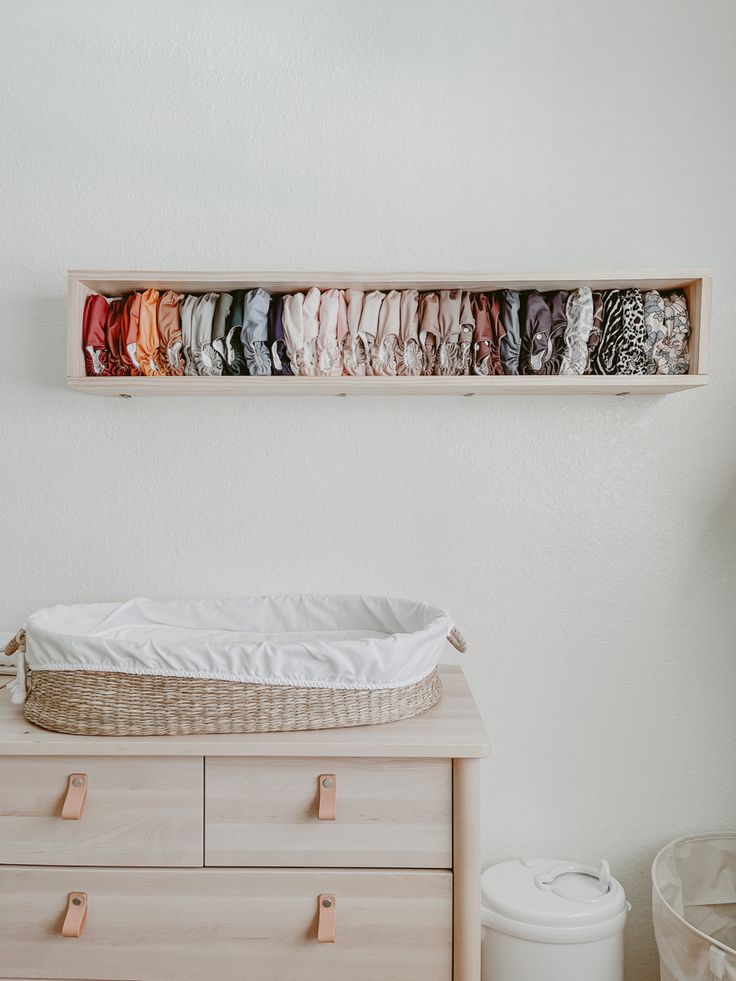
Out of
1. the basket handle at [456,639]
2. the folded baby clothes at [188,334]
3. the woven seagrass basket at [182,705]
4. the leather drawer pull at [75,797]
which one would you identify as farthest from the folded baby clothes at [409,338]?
the leather drawer pull at [75,797]

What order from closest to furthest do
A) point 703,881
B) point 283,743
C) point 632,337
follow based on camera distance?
point 283,743 < point 632,337 < point 703,881

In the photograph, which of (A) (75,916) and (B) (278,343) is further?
(B) (278,343)

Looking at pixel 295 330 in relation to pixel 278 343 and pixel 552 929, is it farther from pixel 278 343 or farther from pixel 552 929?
pixel 552 929

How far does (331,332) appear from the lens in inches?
74.4

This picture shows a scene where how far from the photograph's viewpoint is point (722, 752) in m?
2.12

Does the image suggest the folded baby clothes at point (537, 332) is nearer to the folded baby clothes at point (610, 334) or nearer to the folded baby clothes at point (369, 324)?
the folded baby clothes at point (610, 334)

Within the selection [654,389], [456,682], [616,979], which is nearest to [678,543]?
[654,389]

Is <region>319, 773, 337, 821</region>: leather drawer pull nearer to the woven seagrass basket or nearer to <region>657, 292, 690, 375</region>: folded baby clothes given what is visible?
the woven seagrass basket

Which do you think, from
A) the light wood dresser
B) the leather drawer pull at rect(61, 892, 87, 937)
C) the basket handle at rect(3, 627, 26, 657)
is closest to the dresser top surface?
the light wood dresser

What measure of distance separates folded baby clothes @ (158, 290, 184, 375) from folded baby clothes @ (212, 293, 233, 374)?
0.09 metres

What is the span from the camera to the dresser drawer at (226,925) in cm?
156

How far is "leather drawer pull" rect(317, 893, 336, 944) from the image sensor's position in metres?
1.53

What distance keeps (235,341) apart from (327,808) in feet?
3.38

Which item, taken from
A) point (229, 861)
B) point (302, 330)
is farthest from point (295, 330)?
point (229, 861)
